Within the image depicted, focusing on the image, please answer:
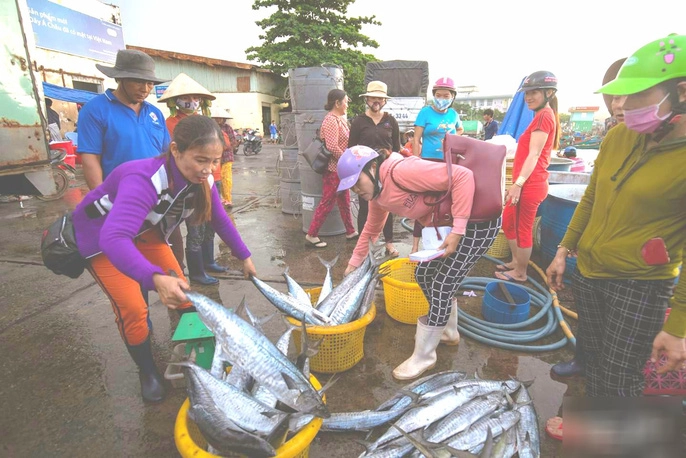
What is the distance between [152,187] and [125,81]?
5.08 feet

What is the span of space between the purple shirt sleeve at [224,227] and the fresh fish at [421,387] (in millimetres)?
1381

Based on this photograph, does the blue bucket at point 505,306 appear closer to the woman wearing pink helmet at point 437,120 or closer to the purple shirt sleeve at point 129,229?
the woman wearing pink helmet at point 437,120

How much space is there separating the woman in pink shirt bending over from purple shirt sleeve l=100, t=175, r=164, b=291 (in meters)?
1.14

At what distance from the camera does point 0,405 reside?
8.00ft

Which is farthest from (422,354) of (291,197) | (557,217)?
(291,197)

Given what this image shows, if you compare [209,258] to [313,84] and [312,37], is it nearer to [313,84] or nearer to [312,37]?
[313,84]

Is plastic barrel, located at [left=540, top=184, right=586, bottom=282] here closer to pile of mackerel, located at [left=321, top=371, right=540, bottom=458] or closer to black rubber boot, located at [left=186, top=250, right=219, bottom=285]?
pile of mackerel, located at [left=321, top=371, right=540, bottom=458]

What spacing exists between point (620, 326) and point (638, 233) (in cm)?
49

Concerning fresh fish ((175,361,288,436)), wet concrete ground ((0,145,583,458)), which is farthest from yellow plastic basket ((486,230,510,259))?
fresh fish ((175,361,288,436))

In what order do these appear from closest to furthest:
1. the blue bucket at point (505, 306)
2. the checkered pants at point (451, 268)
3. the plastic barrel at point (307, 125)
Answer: the checkered pants at point (451, 268) → the blue bucket at point (505, 306) → the plastic barrel at point (307, 125)

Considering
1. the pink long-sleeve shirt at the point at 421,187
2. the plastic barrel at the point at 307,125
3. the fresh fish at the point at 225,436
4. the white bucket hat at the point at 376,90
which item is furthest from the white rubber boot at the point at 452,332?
the plastic barrel at the point at 307,125

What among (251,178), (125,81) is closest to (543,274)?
(125,81)

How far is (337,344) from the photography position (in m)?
2.57

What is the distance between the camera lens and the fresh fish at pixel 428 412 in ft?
6.45
